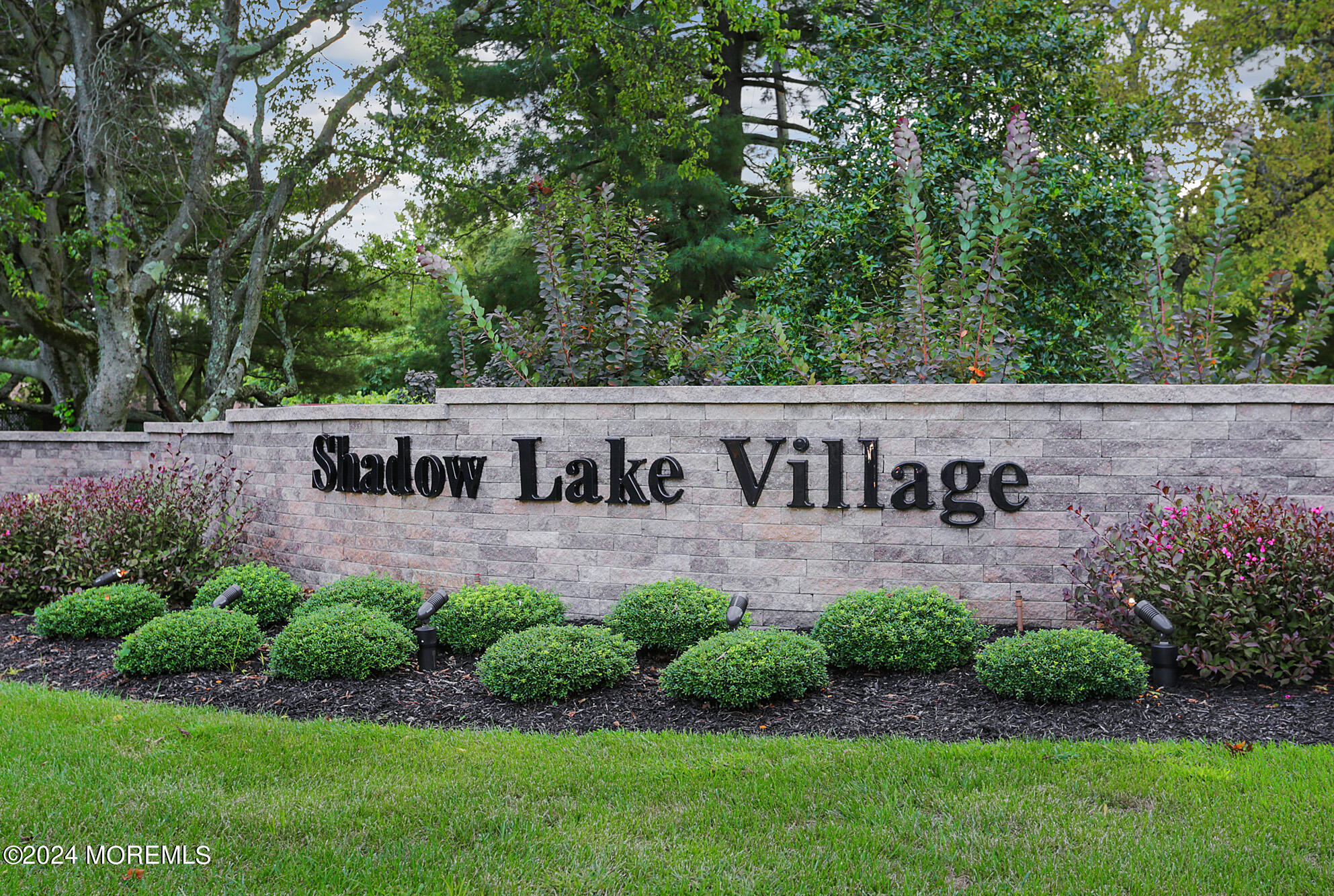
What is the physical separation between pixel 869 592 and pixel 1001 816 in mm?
2338

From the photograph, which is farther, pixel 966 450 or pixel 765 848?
pixel 966 450

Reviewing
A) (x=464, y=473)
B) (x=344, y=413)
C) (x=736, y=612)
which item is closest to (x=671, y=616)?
(x=736, y=612)

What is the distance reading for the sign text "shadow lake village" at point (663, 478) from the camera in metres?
5.94

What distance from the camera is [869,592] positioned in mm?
5668

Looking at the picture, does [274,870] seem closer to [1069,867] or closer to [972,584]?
[1069,867]

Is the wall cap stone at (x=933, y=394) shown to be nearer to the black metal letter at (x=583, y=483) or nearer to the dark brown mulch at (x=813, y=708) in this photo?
the black metal letter at (x=583, y=483)

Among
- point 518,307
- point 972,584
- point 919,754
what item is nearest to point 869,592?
point 972,584

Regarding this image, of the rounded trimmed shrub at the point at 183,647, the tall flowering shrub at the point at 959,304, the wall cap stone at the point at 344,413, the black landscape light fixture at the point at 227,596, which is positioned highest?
the tall flowering shrub at the point at 959,304

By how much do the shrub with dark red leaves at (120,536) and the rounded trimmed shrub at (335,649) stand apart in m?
2.62

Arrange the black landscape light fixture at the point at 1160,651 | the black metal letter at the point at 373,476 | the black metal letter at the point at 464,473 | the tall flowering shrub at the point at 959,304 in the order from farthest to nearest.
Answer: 1. the black metal letter at the point at 373,476
2. the black metal letter at the point at 464,473
3. the tall flowering shrub at the point at 959,304
4. the black landscape light fixture at the point at 1160,651

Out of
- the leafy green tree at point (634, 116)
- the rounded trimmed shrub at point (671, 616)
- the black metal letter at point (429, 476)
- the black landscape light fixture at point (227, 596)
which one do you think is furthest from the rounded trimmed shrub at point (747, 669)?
the leafy green tree at point (634, 116)

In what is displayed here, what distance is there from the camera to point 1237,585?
15.8 ft

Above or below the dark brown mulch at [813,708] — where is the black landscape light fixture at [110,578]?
above

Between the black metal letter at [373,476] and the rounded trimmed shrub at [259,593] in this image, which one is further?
the black metal letter at [373,476]
